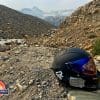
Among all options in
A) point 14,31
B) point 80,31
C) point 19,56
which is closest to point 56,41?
point 80,31

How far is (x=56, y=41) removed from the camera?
671 inches

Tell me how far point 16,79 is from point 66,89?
1581 mm

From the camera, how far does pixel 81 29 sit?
17266mm

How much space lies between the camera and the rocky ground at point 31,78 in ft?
25.1

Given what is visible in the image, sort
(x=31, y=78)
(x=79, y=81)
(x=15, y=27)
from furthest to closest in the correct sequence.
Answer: (x=15, y=27)
(x=31, y=78)
(x=79, y=81)

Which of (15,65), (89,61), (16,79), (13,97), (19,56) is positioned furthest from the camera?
(19,56)

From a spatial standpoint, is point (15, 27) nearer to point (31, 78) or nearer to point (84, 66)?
point (31, 78)

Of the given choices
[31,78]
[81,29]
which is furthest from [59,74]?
[81,29]

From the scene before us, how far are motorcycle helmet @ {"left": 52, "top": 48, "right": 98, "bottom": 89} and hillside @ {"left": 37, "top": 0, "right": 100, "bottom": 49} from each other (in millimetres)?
7279

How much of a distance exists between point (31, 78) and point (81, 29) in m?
9.15

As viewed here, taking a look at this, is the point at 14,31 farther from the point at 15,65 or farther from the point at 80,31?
the point at 15,65

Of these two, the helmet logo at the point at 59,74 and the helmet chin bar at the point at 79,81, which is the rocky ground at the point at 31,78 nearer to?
the helmet chin bar at the point at 79,81

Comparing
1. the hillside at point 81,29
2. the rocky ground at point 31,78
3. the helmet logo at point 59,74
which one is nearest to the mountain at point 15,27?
the hillside at point 81,29

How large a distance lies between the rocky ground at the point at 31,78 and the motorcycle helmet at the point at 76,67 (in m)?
0.30
